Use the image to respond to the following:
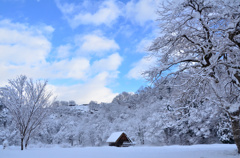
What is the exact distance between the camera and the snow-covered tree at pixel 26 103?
63.1ft

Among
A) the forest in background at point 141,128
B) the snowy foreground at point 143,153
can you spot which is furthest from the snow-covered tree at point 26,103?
the snowy foreground at point 143,153

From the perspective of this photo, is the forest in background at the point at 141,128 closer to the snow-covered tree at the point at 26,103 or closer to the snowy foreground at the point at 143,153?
the snow-covered tree at the point at 26,103

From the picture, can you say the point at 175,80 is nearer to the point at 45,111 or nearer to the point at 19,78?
the point at 45,111

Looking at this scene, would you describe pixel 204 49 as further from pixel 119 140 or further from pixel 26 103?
pixel 119 140

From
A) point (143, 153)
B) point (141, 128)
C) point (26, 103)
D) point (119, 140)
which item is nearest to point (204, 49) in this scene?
point (143, 153)

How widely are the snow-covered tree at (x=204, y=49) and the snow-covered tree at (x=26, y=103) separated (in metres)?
15.7

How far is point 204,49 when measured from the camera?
25.7ft

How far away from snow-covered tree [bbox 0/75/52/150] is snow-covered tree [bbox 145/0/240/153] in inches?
620

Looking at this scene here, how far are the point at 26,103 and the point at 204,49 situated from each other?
19.6m

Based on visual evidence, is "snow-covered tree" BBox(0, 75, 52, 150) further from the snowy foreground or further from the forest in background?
the snowy foreground

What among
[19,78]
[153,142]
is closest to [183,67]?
[19,78]

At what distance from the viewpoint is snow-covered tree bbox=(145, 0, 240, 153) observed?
287 inches

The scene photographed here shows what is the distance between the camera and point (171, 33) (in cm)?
973

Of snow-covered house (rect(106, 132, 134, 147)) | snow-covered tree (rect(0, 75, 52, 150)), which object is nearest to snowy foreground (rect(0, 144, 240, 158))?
snow-covered tree (rect(0, 75, 52, 150))
